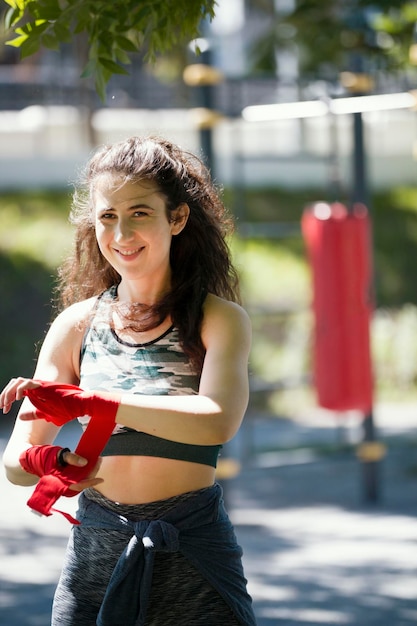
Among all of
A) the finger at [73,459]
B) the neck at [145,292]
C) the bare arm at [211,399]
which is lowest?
the finger at [73,459]

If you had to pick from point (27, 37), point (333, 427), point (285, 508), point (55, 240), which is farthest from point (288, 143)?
point (27, 37)

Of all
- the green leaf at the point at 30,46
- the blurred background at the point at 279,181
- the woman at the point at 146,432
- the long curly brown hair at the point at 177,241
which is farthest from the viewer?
the blurred background at the point at 279,181

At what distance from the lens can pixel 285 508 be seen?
7.25 meters

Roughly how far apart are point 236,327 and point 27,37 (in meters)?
1.07

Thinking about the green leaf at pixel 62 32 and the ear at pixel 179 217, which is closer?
the ear at pixel 179 217

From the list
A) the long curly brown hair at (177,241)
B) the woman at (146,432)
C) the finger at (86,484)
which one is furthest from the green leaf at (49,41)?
the finger at (86,484)

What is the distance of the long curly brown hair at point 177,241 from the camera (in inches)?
96.4

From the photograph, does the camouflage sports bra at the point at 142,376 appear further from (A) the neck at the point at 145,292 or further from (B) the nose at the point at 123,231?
(B) the nose at the point at 123,231

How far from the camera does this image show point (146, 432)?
2238mm

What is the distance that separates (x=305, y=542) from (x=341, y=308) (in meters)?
1.38

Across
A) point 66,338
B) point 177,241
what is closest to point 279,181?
point 177,241

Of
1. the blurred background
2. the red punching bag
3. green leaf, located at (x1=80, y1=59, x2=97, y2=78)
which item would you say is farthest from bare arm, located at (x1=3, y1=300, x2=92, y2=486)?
the red punching bag

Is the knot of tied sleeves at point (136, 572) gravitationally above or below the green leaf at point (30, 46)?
below

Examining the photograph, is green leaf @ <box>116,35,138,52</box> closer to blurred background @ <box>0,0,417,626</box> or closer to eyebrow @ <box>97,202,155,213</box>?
blurred background @ <box>0,0,417,626</box>
